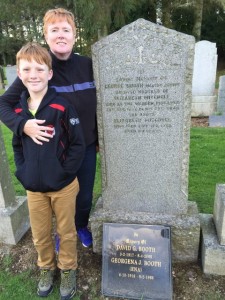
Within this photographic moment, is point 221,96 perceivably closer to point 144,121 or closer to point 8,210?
point 144,121

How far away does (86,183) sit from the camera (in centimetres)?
281

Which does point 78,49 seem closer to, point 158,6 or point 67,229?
point 158,6

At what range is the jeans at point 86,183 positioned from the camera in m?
2.73

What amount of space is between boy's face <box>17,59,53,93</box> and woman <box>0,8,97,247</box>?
215 millimetres

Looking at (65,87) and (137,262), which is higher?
(65,87)

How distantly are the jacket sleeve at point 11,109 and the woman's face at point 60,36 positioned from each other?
40 centimetres

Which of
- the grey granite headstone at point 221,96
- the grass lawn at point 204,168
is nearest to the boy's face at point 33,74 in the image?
the grass lawn at point 204,168

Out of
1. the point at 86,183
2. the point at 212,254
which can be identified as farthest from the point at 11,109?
the point at 212,254

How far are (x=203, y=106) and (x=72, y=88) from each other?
7115 millimetres

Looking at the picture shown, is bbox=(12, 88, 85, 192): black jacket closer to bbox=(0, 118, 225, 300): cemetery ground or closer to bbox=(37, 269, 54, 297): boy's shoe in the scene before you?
bbox=(37, 269, 54, 297): boy's shoe

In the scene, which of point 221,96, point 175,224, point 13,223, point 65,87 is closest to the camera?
point 65,87

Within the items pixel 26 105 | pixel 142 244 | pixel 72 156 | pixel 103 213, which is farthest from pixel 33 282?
pixel 26 105

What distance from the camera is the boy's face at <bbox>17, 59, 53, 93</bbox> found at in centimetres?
211

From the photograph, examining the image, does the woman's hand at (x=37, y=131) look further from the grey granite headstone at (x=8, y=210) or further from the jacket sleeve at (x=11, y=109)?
the grey granite headstone at (x=8, y=210)
